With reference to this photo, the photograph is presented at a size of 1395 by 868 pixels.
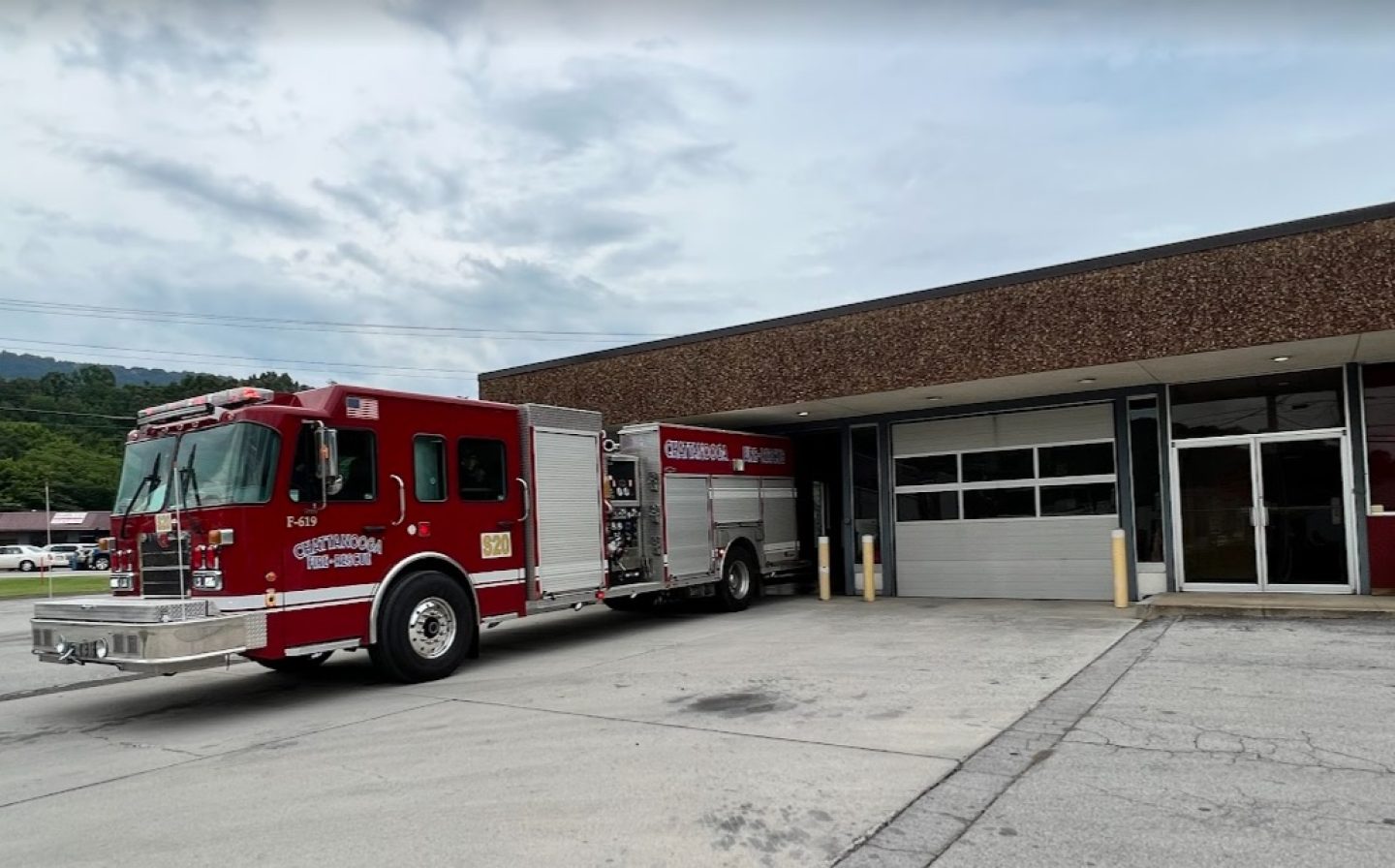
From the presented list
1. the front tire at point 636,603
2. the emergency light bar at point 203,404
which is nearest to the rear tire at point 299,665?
the emergency light bar at point 203,404

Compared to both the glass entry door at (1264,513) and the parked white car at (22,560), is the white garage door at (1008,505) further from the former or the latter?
the parked white car at (22,560)

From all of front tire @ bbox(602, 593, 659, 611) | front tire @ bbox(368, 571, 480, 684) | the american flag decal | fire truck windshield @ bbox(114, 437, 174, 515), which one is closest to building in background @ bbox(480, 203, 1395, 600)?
front tire @ bbox(602, 593, 659, 611)

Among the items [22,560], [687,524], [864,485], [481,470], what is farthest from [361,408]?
[22,560]

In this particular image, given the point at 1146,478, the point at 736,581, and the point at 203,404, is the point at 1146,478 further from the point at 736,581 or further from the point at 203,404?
the point at 203,404

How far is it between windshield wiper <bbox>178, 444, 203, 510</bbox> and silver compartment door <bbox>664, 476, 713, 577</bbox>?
5924 millimetres

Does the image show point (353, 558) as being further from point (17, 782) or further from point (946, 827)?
point (946, 827)

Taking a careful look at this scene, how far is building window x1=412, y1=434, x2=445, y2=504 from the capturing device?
30.2ft

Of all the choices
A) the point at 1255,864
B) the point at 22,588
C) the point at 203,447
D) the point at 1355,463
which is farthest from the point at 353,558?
the point at 22,588

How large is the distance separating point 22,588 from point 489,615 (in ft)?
99.8

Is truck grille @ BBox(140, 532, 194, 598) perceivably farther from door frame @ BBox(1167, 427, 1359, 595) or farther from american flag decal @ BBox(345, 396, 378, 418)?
door frame @ BBox(1167, 427, 1359, 595)

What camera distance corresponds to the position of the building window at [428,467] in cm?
921

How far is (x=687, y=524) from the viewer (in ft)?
42.6

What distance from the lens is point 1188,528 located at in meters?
13.0

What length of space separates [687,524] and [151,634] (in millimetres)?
7082
